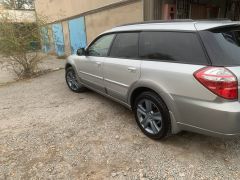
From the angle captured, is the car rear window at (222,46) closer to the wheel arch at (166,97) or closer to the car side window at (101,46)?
the wheel arch at (166,97)

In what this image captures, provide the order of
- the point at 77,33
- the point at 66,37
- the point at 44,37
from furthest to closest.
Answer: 1. the point at 66,37
2. the point at 77,33
3. the point at 44,37

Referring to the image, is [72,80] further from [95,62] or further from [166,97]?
[166,97]

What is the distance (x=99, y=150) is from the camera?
2.99 metres

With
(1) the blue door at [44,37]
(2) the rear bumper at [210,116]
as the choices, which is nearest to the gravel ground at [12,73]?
(1) the blue door at [44,37]

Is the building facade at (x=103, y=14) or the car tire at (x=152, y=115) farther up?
the building facade at (x=103, y=14)

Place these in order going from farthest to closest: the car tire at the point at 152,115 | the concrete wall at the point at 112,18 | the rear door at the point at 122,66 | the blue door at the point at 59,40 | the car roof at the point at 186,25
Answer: the blue door at the point at 59,40
the concrete wall at the point at 112,18
the rear door at the point at 122,66
the car tire at the point at 152,115
the car roof at the point at 186,25

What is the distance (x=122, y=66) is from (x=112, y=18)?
19.4ft

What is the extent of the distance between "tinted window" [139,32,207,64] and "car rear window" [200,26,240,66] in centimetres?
9

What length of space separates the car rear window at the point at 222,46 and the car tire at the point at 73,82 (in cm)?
348

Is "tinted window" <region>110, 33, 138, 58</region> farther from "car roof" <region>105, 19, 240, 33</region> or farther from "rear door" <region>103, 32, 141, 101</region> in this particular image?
"car roof" <region>105, 19, 240, 33</region>

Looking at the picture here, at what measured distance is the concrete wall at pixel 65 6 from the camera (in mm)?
9692

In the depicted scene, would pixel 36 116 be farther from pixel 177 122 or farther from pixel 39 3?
pixel 39 3

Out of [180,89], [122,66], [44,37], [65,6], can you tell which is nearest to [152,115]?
[180,89]

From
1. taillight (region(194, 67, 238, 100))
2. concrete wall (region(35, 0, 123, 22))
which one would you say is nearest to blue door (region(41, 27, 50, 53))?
concrete wall (region(35, 0, 123, 22))
